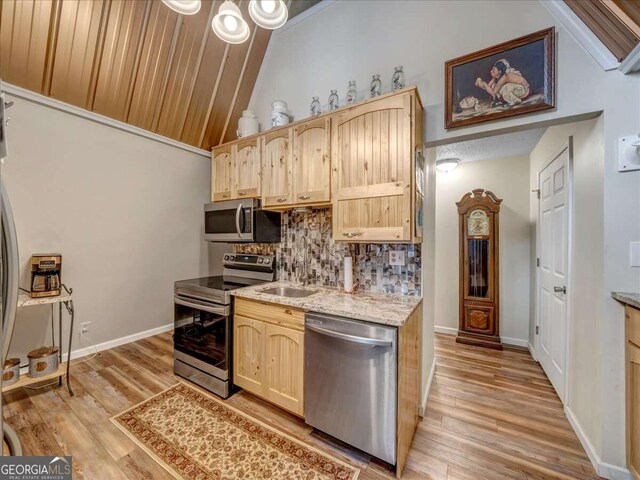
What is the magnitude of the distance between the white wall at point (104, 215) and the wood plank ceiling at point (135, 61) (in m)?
0.28

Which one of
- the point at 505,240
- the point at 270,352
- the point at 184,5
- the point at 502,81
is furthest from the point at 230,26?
the point at 505,240

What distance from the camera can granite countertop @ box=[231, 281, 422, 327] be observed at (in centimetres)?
155

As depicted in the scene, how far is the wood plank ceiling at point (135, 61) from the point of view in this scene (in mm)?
2164

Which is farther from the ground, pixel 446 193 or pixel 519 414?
pixel 446 193

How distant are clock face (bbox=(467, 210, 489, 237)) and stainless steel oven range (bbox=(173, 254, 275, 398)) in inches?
113

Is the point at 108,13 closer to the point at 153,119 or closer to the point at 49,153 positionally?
the point at 153,119

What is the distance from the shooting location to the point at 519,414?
2033 millimetres

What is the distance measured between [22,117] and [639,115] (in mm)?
4602

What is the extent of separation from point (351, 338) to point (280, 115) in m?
2.30

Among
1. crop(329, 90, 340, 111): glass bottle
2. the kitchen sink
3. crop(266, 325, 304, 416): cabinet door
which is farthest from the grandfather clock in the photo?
crop(266, 325, 304, 416): cabinet door

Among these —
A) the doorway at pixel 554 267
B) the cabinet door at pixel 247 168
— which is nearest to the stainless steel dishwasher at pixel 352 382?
the cabinet door at pixel 247 168

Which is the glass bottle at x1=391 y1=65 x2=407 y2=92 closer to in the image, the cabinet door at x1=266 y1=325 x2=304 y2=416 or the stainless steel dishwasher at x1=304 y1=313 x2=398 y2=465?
A: the stainless steel dishwasher at x1=304 y1=313 x2=398 y2=465

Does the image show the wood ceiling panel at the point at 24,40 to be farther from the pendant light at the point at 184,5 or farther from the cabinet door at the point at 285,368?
the cabinet door at the point at 285,368

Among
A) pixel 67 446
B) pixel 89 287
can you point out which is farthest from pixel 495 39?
pixel 89 287
